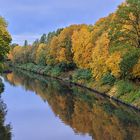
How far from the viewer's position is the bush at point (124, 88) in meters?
52.4

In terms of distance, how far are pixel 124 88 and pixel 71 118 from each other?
45.7ft

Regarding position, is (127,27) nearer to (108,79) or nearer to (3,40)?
(108,79)

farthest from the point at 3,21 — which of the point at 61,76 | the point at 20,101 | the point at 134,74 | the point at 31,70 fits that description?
the point at 31,70

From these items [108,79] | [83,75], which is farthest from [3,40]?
[83,75]

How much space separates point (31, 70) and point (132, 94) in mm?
94720

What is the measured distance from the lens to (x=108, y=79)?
63312mm

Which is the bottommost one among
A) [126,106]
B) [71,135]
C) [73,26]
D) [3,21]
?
[71,135]

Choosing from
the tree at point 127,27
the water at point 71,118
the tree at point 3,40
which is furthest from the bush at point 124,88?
the tree at point 3,40

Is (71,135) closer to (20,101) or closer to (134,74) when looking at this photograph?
(134,74)

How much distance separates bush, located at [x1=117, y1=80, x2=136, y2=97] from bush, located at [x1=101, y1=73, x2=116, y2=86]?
17.8ft

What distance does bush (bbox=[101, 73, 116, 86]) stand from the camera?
205ft

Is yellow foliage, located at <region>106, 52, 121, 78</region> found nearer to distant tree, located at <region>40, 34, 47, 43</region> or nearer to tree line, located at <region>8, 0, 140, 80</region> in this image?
tree line, located at <region>8, 0, 140, 80</region>

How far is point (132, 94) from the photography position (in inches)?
1978

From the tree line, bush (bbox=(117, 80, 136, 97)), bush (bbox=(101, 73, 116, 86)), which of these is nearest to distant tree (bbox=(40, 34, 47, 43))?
the tree line
